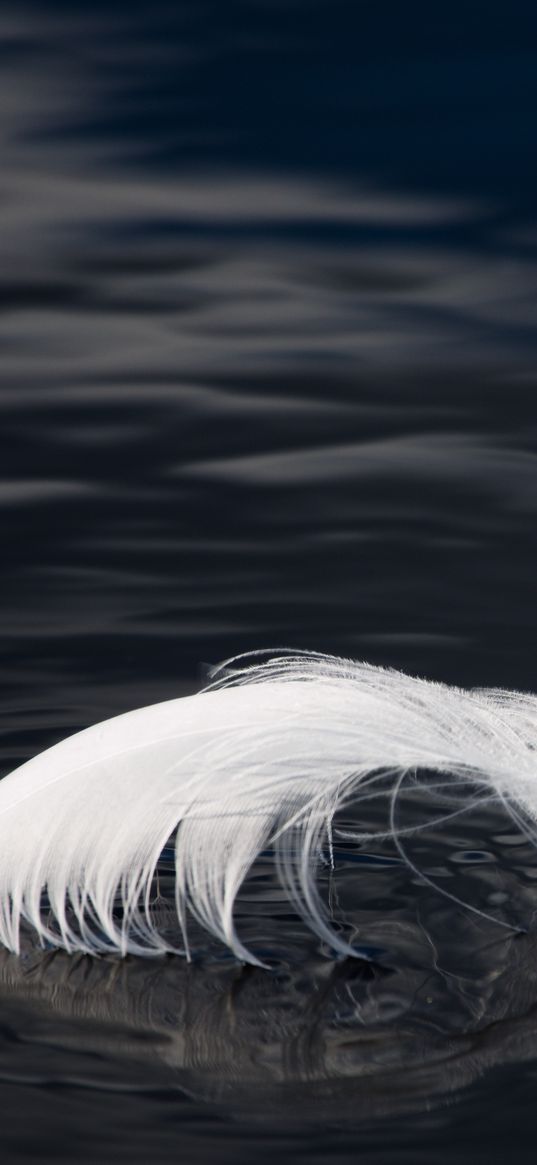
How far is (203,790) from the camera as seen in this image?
1114 mm

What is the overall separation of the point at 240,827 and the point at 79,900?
135mm

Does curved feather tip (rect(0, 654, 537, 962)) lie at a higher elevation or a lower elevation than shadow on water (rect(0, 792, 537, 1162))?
higher

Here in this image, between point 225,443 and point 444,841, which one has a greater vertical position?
point 225,443

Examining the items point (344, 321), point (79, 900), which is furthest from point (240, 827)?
point (344, 321)

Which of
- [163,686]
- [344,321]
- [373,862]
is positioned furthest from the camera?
[344,321]

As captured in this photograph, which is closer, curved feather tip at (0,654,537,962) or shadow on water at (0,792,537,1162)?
shadow on water at (0,792,537,1162)

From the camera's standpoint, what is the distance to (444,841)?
4.17 ft

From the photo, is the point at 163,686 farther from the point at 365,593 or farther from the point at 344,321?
the point at 344,321

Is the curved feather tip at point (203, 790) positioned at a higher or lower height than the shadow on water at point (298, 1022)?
higher

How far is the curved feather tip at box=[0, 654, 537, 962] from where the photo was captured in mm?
1112

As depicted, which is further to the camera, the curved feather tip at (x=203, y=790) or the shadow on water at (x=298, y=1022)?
the curved feather tip at (x=203, y=790)

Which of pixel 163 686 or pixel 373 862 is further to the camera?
pixel 163 686

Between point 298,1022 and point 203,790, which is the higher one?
point 203,790

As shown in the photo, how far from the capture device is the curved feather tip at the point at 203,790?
→ 3.65ft
